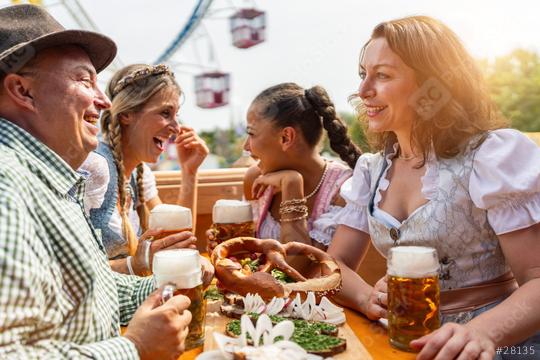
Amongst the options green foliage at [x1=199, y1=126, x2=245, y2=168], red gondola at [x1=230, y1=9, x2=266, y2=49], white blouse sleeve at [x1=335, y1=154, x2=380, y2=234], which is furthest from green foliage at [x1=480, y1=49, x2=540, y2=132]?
white blouse sleeve at [x1=335, y1=154, x2=380, y2=234]

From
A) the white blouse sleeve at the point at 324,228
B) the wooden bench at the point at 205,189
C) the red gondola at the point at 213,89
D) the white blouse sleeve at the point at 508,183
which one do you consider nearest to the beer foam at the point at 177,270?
the white blouse sleeve at the point at 508,183

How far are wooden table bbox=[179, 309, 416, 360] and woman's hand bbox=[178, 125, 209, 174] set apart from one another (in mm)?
1667

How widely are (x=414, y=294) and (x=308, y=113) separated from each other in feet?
4.85

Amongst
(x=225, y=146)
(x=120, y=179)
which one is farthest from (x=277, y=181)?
(x=225, y=146)

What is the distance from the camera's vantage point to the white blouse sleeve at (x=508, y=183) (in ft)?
4.54

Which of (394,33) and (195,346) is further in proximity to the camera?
(394,33)

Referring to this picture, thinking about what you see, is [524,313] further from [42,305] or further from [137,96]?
[137,96]

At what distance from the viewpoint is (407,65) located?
1603 millimetres

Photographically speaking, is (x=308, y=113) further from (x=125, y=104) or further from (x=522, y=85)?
(x=522, y=85)

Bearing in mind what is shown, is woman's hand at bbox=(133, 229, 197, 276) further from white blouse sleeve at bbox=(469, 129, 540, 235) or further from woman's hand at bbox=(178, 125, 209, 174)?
woman's hand at bbox=(178, 125, 209, 174)

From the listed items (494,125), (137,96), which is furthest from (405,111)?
(137,96)

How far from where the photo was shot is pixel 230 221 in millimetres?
1909

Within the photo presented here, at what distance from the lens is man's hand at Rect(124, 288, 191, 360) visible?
39.9 inches

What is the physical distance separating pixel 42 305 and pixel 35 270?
0.07 metres
